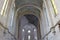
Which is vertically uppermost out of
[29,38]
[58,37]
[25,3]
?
[25,3]

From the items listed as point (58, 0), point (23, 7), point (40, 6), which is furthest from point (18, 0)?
point (58, 0)

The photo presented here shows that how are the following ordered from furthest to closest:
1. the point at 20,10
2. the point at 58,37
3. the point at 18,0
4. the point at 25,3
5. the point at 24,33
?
the point at 24,33 < the point at 20,10 < the point at 25,3 < the point at 18,0 < the point at 58,37

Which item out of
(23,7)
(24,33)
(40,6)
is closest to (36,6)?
(40,6)

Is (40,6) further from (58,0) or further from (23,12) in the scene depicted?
(58,0)

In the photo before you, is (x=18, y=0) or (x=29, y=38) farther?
(x=29, y=38)

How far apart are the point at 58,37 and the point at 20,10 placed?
27.6 feet

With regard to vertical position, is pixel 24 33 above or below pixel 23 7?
below

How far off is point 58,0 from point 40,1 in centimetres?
556

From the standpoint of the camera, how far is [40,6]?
46.1 feet

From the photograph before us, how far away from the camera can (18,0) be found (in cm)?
1310

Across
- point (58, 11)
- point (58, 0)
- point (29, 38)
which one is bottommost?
point (29, 38)

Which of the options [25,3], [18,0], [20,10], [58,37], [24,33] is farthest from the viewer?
[24,33]

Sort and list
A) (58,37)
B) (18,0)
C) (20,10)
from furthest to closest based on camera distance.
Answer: (20,10)
(18,0)
(58,37)

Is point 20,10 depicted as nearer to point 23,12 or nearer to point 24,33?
point 23,12
